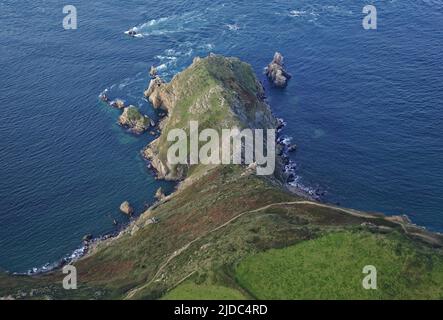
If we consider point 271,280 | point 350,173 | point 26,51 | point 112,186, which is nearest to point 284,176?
point 350,173

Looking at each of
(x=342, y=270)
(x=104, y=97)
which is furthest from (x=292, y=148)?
(x=342, y=270)

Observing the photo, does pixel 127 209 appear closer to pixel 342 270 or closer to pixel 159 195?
pixel 159 195

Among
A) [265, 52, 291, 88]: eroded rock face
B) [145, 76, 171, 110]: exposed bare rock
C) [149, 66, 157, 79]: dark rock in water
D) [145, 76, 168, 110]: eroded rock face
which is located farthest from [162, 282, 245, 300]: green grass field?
[149, 66, 157, 79]: dark rock in water

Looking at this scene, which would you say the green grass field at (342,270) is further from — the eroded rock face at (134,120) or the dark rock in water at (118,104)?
the dark rock in water at (118,104)

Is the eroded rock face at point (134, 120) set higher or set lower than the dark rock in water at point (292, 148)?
higher

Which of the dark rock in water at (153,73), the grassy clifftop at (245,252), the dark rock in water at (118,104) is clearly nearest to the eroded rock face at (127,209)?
the grassy clifftop at (245,252)
